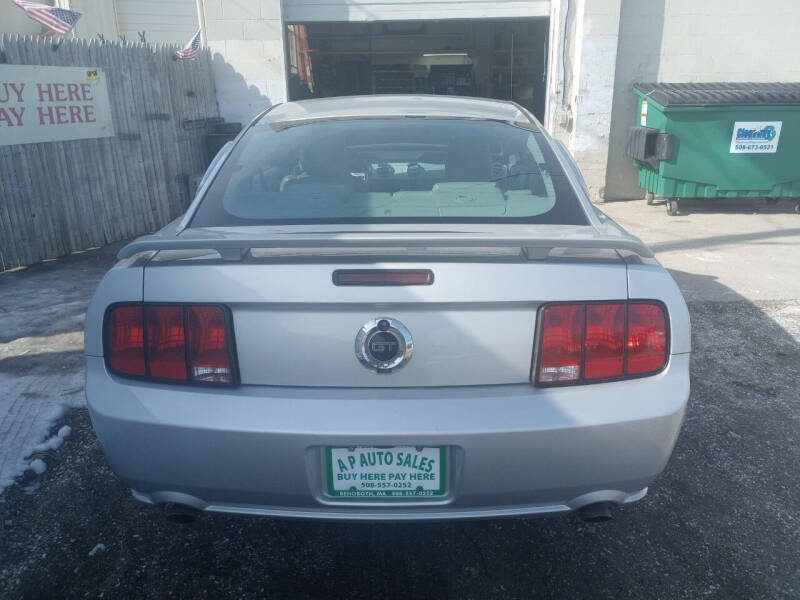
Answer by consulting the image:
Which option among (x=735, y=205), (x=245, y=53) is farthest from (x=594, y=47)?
(x=245, y=53)

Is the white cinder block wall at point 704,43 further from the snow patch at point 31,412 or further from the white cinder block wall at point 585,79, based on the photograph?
the snow patch at point 31,412

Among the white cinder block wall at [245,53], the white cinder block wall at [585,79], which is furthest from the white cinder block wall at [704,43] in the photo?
the white cinder block wall at [245,53]

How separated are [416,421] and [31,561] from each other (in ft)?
5.30

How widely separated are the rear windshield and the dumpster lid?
20.7ft

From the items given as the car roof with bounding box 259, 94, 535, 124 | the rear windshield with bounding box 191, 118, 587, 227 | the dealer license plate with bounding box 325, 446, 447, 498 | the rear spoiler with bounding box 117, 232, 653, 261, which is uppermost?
the car roof with bounding box 259, 94, 535, 124

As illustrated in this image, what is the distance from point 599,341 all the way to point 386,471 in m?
0.75

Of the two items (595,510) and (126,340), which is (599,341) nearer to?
(595,510)

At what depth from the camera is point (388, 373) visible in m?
1.97

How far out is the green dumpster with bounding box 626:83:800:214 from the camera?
8391 mm

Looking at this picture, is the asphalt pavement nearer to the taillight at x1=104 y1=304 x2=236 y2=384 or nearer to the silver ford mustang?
the silver ford mustang

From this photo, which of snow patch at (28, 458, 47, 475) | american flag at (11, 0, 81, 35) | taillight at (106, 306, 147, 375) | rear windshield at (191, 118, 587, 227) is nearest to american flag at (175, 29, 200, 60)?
Result: american flag at (11, 0, 81, 35)

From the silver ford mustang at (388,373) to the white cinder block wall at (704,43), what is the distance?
851cm

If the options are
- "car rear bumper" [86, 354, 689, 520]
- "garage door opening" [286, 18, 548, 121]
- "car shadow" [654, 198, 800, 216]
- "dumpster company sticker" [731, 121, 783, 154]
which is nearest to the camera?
"car rear bumper" [86, 354, 689, 520]

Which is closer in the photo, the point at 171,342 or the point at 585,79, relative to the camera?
the point at 171,342
